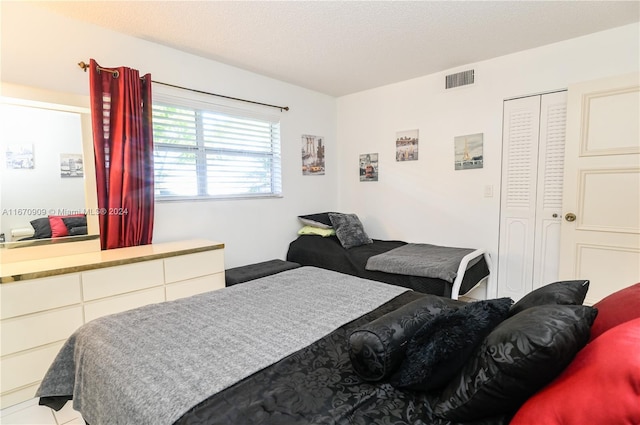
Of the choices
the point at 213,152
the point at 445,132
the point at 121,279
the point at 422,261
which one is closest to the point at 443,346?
the point at 422,261

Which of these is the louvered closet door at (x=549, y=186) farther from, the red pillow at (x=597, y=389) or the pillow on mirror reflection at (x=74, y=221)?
the pillow on mirror reflection at (x=74, y=221)

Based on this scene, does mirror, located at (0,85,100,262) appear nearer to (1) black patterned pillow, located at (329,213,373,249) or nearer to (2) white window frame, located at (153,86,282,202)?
(2) white window frame, located at (153,86,282,202)

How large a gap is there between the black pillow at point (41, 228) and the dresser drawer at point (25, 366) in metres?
0.80

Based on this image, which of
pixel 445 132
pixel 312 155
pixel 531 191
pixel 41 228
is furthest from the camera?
pixel 312 155

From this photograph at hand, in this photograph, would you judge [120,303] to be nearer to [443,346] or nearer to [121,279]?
[121,279]

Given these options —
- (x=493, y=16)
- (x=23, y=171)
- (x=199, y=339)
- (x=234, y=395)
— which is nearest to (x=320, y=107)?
(x=493, y=16)

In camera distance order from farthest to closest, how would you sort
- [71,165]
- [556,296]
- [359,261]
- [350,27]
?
[359,261], [350,27], [71,165], [556,296]

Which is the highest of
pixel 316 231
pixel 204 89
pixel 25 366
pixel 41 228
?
pixel 204 89

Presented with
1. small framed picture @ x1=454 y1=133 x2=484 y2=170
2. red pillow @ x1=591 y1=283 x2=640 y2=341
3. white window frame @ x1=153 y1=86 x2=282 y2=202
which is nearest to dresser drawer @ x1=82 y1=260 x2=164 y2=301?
white window frame @ x1=153 y1=86 x2=282 y2=202

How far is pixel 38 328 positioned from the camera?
193 centimetres

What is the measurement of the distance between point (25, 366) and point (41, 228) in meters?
0.93

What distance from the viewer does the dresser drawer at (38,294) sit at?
183 centimetres

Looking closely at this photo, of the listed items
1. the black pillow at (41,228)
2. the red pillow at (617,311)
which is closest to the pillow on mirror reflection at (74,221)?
the black pillow at (41,228)

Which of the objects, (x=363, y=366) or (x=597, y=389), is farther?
(x=363, y=366)
